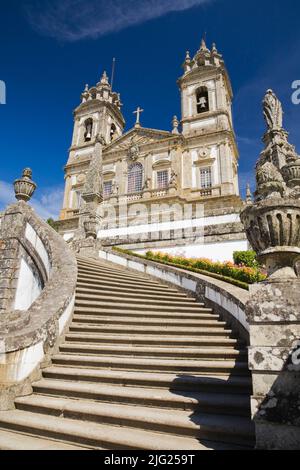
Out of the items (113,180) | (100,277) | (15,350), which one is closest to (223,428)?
(15,350)

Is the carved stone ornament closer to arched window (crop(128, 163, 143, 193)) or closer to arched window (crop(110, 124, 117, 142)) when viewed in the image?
arched window (crop(128, 163, 143, 193))

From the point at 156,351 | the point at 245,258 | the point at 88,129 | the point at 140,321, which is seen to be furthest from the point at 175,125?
the point at 156,351

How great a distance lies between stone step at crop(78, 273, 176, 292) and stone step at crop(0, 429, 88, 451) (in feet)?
15.5

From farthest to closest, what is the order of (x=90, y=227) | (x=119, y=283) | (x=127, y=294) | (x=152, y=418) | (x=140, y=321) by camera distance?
(x=90, y=227) → (x=119, y=283) → (x=127, y=294) → (x=140, y=321) → (x=152, y=418)

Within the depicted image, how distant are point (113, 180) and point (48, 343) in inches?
1139

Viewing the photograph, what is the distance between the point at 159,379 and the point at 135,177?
95.4 ft

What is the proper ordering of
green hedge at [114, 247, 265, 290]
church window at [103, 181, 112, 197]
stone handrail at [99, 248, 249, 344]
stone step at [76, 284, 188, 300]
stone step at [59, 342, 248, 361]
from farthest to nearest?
church window at [103, 181, 112, 197] < stone step at [76, 284, 188, 300] < green hedge at [114, 247, 265, 290] < stone handrail at [99, 248, 249, 344] < stone step at [59, 342, 248, 361]

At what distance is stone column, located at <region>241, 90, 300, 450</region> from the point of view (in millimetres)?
2523

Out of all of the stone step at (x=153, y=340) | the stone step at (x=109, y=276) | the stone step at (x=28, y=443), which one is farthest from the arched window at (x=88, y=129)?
the stone step at (x=28, y=443)

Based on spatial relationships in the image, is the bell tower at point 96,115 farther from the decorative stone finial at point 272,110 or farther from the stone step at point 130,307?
the stone step at point 130,307

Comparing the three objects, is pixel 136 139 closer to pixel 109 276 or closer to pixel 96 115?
pixel 96 115

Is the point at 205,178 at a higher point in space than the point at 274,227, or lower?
higher

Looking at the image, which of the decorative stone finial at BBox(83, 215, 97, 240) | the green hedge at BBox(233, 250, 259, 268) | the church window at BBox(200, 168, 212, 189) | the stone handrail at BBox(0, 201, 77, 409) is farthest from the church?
the stone handrail at BBox(0, 201, 77, 409)

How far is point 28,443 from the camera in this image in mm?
3104
